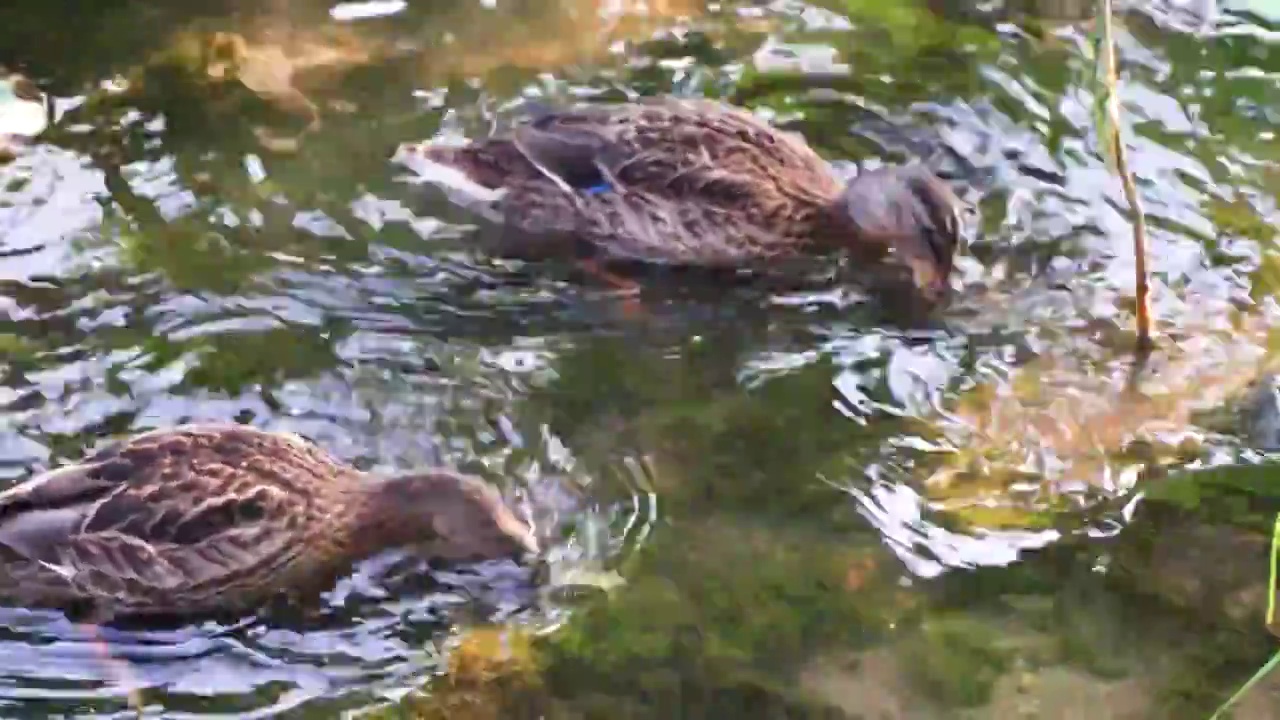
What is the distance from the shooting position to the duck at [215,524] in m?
5.34

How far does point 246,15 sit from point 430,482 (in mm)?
4167

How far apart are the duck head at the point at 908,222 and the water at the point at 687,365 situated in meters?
0.18

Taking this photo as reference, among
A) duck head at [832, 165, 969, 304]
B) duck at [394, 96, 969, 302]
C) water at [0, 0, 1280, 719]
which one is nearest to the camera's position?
water at [0, 0, 1280, 719]

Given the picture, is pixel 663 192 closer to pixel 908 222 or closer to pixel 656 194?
pixel 656 194

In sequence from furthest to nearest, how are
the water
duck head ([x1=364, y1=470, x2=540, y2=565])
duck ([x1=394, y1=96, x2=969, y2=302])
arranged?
duck ([x1=394, y1=96, x2=969, y2=302]) → duck head ([x1=364, y1=470, x2=540, y2=565]) → the water

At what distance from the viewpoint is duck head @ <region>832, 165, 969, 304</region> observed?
7148 mm

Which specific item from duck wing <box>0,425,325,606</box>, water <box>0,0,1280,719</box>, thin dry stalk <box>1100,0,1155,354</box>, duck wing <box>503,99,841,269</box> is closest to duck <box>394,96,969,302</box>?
duck wing <box>503,99,841,269</box>

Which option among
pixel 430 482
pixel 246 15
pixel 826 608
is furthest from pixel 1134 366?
pixel 246 15

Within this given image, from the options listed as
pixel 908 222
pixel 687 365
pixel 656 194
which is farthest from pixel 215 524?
pixel 908 222

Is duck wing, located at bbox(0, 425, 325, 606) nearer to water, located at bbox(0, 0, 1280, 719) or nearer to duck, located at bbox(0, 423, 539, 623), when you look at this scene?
duck, located at bbox(0, 423, 539, 623)

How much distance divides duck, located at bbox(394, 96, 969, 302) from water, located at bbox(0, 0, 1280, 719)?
0.86ft

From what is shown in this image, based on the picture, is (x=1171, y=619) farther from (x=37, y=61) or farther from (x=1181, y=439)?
(x=37, y=61)

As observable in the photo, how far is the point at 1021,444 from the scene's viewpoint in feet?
20.4

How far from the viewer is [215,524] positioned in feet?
18.1
